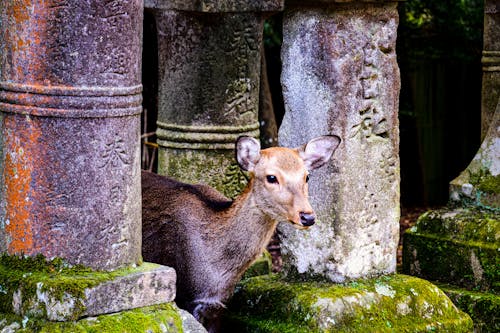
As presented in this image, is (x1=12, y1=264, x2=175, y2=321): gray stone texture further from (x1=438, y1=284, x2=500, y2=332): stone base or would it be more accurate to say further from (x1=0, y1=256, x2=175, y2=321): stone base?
(x1=438, y1=284, x2=500, y2=332): stone base

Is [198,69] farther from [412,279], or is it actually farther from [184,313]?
[184,313]

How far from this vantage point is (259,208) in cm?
743

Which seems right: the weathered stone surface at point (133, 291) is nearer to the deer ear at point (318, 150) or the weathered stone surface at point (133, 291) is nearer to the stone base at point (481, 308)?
the deer ear at point (318, 150)

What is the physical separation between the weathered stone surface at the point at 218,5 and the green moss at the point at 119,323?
3172 mm

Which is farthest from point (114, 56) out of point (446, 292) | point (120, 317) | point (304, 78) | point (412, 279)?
point (446, 292)

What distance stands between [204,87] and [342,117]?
1835 millimetres

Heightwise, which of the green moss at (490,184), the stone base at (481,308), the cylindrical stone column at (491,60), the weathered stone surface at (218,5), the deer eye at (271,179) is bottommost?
the stone base at (481,308)

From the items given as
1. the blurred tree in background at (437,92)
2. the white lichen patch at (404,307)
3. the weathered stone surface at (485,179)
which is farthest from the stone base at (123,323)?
the blurred tree in background at (437,92)

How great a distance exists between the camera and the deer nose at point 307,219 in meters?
6.97

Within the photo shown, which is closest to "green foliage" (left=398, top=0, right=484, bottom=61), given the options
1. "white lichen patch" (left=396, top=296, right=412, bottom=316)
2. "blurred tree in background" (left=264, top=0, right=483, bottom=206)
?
"blurred tree in background" (left=264, top=0, right=483, bottom=206)

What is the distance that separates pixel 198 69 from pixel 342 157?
193cm

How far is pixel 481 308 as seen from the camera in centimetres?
858

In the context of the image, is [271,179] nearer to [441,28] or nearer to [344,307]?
[344,307]

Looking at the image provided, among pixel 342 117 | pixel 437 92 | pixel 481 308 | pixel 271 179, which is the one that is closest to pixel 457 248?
pixel 481 308
